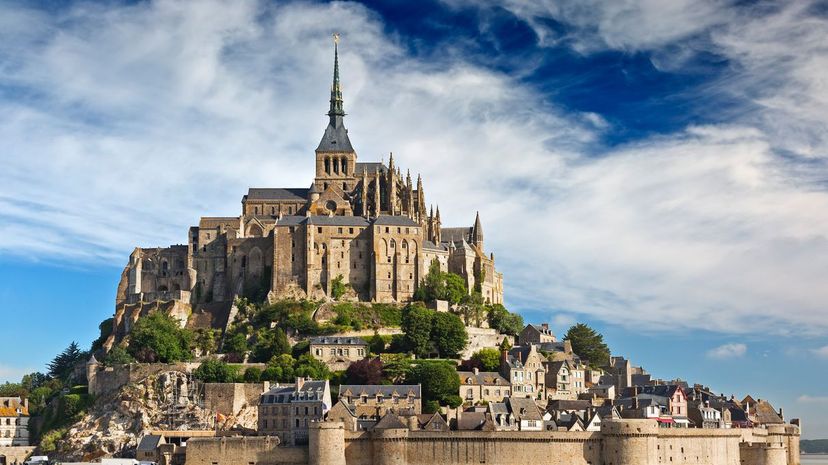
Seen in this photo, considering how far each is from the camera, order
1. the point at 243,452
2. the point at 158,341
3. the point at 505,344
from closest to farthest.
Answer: the point at 243,452
the point at 158,341
the point at 505,344

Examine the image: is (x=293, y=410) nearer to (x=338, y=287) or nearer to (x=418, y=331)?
(x=418, y=331)

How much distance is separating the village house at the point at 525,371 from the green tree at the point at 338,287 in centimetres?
1441

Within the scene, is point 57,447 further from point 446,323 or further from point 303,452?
point 446,323

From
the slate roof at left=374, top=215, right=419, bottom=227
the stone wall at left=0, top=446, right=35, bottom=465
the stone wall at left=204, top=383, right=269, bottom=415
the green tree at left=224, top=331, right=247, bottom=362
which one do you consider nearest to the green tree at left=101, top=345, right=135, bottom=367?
the green tree at left=224, top=331, right=247, bottom=362

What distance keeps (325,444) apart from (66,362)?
35.7m

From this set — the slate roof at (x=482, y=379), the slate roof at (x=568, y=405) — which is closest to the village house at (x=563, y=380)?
the slate roof at (x=482, y=379)

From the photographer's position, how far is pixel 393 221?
86188 mm

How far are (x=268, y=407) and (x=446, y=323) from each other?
1756 centimetres

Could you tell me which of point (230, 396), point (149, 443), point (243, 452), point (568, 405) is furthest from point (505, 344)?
point (149, 443)

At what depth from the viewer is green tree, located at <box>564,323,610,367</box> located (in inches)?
3398

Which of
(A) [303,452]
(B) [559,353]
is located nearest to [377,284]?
(B) [559,353]

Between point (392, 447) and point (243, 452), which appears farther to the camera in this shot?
point (243, 452)

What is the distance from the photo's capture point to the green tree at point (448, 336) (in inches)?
3036

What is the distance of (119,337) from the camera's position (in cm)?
8375
